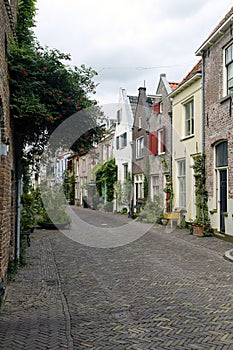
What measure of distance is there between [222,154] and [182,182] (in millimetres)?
4391

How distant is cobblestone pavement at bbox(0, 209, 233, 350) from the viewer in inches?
171

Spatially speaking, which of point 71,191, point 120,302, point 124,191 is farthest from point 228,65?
point 71,191

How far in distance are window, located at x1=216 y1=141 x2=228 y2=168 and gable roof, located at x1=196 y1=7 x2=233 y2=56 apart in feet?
12.1

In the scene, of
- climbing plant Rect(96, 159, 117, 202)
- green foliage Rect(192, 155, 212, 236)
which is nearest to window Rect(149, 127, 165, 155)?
green foliage Rect(192, 155, 212, 236)

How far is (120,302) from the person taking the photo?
5.85m

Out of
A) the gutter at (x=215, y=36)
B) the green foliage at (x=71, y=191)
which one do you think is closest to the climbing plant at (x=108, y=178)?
the green foliage at (x=71, y=191)

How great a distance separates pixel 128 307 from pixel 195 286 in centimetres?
172

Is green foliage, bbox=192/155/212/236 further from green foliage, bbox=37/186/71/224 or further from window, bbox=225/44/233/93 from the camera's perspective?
green foliage, bbox=37/186/71/224

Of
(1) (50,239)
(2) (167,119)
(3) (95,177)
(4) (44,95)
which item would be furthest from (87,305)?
(3) (95,177)

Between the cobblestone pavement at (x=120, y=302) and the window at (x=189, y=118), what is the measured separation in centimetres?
721

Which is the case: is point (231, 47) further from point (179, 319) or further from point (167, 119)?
point (179, 319)

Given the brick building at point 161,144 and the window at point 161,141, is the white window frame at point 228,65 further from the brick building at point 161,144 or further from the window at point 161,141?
the window at point 161,141

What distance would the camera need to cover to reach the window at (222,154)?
504 inches

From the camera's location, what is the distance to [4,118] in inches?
212
